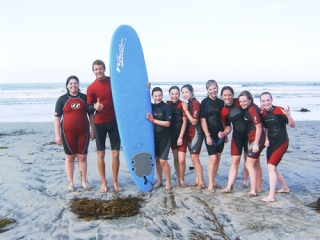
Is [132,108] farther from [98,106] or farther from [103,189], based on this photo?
[103,189]

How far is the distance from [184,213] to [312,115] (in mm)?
11146

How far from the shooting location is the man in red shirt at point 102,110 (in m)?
4.36

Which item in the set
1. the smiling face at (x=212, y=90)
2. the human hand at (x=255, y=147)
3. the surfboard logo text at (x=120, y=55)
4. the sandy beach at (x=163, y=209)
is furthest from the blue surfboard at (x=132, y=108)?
the human hand at (x=255, y=147)

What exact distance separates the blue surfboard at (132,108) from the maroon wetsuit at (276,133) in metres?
1.58

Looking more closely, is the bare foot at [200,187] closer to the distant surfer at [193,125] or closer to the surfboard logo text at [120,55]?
the distant surfer at [193,125]

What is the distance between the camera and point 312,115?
1305 centimetres

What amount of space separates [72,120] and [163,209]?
67.8 inches

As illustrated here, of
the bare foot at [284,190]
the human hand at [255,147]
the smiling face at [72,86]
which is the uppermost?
the smiling face at [72,86]

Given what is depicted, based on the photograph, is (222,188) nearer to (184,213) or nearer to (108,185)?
(184,213)

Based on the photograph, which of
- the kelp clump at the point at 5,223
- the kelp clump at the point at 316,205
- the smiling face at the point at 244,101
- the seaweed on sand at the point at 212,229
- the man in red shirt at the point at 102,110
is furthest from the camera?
the man in red shirt at the point at 102,110

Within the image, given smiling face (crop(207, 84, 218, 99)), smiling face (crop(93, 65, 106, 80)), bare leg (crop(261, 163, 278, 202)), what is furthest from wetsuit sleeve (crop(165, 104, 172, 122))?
bare leg (crop(261, 163, 278, 202))

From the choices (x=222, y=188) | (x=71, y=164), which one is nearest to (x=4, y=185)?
(x=71, y=164)

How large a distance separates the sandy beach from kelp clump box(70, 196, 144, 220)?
9cm

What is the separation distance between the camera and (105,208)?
3732mm
